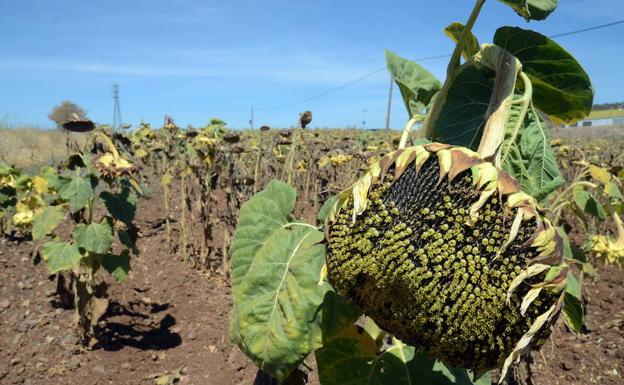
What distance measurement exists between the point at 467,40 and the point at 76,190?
310cm

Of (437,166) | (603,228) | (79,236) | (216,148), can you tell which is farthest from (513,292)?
(603,228)

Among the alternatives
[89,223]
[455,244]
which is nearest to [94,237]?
[89,223]

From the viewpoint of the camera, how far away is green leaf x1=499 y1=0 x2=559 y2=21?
38.5 inches

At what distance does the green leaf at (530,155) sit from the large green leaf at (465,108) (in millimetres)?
69

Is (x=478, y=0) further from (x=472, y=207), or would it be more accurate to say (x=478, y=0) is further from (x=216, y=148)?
(x=216, y=148)

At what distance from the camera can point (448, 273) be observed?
0.81 m

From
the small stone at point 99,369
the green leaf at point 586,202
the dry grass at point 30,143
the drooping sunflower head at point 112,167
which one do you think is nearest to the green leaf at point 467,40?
the green leaf at point 586,202

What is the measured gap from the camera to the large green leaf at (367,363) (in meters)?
1.42

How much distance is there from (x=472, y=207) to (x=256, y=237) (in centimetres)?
83

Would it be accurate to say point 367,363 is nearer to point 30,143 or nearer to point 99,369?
point 99,369

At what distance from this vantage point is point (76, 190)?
140 inches

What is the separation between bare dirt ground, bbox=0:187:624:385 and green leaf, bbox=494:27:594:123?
265 cm

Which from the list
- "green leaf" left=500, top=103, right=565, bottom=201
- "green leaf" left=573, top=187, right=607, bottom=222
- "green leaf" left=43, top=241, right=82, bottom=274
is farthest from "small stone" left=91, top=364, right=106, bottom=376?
"green leaf" left=500, top=103, right=565, bottom=201

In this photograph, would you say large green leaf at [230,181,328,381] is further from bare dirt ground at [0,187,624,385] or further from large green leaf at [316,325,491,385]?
bare dirt ground at [0,187,624,385]
